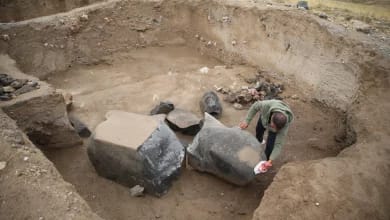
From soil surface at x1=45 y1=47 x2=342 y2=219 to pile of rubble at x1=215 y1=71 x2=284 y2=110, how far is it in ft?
0.50

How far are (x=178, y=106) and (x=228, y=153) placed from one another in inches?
84.1

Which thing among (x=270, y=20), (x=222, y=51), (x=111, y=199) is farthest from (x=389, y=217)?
(x=222, y=51)

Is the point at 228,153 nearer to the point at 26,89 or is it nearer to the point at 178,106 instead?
the point at 178,106

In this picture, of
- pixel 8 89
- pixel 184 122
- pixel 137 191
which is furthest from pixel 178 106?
pixel 8 89

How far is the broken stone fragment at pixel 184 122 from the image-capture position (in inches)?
A: 213

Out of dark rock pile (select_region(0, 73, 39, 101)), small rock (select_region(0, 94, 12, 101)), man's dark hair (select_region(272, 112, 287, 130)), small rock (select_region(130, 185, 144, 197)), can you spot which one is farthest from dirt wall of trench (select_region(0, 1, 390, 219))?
small rock (select_region(0, 94, 12, 101))

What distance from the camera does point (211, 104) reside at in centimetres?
592

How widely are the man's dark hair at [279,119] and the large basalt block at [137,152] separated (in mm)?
1208

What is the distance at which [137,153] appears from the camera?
3975 mm

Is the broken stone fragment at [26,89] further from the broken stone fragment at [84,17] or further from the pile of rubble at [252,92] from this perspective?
the pile of rubble at [252,92]

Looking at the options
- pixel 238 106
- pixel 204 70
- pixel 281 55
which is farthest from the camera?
pixel 204 70

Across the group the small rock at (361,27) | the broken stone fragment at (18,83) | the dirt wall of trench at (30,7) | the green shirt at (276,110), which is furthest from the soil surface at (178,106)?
the dirt wall of trench at (30,7)

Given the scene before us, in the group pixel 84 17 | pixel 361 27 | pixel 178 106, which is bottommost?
pixel 178 106

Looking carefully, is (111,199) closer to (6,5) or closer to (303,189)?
(303,189)
